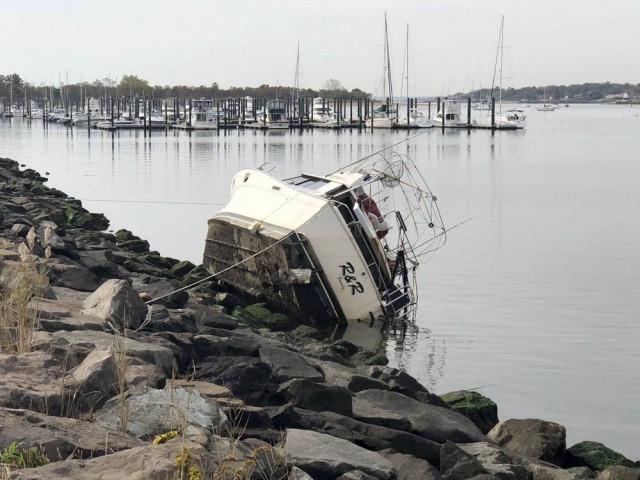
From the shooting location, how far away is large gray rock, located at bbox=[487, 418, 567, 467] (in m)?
9.84

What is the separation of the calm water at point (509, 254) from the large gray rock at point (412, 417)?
9.76ft

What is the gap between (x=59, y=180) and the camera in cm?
5044

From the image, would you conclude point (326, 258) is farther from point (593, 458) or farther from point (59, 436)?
point (59, 436)

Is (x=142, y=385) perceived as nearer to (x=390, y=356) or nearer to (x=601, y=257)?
(x=390, y=356)

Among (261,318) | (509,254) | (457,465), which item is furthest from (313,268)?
(509,254)

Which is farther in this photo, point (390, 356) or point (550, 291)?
point (550, 291)

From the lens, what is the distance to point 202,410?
280 inches

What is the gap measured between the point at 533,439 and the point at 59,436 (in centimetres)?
528

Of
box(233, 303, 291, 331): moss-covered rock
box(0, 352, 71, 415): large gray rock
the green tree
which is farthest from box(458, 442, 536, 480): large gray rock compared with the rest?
the green tree

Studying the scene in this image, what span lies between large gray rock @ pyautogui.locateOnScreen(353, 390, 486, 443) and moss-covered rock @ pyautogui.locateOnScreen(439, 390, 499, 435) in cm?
97

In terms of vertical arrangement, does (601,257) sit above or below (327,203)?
below

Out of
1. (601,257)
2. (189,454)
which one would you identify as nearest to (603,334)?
(601,257)

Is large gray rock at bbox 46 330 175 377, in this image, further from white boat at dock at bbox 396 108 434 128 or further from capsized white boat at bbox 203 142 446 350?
white boat at dock at bbox 396 108 434 128

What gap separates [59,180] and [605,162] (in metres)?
34.2
